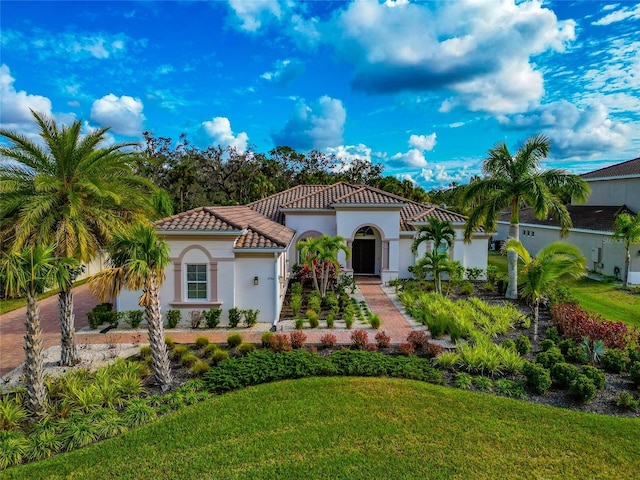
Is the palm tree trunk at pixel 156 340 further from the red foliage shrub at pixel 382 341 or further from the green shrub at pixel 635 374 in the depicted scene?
the green shrub at pixel 635 374

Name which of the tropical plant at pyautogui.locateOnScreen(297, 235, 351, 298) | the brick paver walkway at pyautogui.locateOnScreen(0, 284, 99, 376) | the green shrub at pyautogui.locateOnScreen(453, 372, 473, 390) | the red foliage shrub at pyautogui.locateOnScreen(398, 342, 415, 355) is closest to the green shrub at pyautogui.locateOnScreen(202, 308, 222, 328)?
the brick paver walkway at pyautogui.locateOnScreen(0, 284, 99, 376)

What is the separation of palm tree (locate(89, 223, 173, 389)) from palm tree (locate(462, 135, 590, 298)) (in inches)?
650

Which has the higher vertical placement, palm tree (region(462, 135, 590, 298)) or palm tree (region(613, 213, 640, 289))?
palm tree (region(462, 135, 590, 298))

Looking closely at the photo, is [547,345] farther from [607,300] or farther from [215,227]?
[215,227]

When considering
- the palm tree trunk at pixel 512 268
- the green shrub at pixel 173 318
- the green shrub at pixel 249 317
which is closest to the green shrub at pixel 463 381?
the green shrub at pixel 249 317

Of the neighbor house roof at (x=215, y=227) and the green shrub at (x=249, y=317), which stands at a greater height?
the neighbor house roof at (x=215, y=227)

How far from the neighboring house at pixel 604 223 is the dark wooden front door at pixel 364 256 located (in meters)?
15.5

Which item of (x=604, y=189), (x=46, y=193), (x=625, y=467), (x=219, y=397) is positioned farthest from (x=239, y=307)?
(x=604, y=189)

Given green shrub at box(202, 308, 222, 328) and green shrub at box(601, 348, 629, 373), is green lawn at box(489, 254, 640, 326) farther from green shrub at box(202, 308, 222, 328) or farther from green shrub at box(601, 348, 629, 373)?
green shrub at box(202, 308, 222, 328)

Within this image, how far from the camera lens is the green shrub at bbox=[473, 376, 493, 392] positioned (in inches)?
403

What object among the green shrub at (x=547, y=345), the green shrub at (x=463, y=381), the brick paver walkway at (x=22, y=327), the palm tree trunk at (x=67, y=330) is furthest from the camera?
the brick paver walkway at (x=22, y=327)

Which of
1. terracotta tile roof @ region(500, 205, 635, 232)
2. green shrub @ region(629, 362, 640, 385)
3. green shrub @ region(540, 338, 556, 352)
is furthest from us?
terracotta tile roof @ region(500, 205, 635, 232)

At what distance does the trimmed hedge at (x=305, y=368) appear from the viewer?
10.5 meters

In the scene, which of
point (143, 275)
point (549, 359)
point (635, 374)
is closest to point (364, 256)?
point (549, 359)
